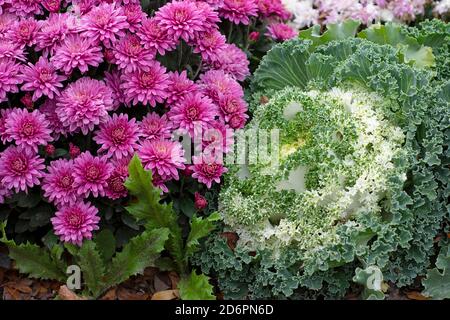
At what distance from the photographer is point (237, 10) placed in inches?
137

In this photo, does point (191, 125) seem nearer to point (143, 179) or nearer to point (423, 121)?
point (143, 179)

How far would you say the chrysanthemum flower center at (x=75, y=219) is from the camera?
294 cm

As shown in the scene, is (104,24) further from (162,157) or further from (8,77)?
(162,157)

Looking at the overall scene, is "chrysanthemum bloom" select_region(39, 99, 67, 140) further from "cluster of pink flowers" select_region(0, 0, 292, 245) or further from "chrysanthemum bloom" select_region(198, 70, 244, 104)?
"chrysanthemum bloom" select_region(198, 70, 244, 104)

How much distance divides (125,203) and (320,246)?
949 millimetres

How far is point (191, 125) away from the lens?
9.99 feet


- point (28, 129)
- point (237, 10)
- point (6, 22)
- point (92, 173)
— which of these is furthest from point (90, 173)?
point (237, 10)

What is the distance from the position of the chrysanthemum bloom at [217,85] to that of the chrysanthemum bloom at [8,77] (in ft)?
2.84

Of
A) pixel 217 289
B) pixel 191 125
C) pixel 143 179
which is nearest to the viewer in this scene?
pixel 143 179

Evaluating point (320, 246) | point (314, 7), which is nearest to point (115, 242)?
point (320, 246)

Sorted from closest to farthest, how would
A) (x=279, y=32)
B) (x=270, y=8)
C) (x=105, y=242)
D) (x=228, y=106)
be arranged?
(x=105, y=242) < (x=228, y=106) < (x=270, y=8) < (x=279, y=32)

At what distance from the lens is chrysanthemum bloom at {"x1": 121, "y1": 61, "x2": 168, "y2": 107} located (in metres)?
3.00

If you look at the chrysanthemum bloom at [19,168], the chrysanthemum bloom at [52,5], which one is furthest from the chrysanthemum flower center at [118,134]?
the chrysanthemum bloom at [52,5]

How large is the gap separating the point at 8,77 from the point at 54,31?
11.7 inches
